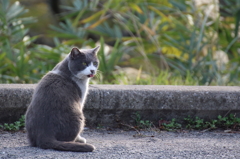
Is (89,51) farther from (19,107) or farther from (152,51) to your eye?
(152,51)

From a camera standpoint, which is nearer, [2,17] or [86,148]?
[86,148]

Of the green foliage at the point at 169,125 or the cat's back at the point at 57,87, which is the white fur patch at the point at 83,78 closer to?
the cat's back at the point at 57,87

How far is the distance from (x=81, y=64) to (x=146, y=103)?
2.80 ft

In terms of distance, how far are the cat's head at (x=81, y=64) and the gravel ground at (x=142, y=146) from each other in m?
0.58

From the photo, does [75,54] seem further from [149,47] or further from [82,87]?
[149,47]

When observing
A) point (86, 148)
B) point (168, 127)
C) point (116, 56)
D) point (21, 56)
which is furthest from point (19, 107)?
point (116, 56)

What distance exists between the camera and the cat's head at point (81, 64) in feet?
9.86

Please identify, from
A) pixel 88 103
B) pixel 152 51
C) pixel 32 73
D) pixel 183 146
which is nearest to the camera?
pixel 183 146

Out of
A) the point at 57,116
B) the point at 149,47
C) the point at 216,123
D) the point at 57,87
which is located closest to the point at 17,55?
the point at 149,47

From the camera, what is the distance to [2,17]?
18.1 ft

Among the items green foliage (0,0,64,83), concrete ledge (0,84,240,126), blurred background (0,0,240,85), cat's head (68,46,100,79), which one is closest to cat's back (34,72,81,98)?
cat's head (68,46,100,79)

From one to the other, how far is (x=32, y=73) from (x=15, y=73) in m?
0.29

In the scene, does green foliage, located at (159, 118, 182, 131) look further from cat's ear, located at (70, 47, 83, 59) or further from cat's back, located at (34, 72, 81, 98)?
cat's ear, located at (70, 47, 83, 59)

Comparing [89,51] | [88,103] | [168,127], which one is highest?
[89,51]
